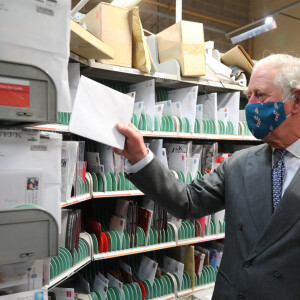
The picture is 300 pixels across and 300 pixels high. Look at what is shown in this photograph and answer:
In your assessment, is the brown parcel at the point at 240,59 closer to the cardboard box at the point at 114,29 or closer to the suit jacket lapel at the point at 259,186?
the cardboard box at the point at 114,29

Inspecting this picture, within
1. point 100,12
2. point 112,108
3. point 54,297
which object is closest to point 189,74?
point 100,12

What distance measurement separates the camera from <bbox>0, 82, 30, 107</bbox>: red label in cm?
82

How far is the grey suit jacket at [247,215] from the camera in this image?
133cm

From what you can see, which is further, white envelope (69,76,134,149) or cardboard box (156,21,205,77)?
cardboard box (156,21,205,77)

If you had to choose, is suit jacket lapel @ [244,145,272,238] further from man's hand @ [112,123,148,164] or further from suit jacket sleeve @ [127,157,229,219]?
man's hand @ [112,123,148,164]

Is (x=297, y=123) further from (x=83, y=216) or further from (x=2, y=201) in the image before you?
(x=83, y=216)

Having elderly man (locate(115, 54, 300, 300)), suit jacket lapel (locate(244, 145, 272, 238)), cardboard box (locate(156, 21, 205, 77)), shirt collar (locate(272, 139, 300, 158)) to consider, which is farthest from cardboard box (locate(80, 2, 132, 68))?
shirt collar (locate(272, 139, 300, 158))

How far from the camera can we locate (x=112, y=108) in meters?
1.12

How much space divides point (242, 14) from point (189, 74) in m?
7.05

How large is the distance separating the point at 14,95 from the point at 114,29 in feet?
5.12

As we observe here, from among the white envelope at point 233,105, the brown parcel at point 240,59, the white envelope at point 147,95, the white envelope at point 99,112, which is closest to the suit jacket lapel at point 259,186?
the white envelope at point 99,112

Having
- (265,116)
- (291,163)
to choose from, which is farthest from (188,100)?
(291,163)

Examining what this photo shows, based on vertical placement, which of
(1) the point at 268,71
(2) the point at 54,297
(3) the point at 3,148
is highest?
(1) the point at 268,71

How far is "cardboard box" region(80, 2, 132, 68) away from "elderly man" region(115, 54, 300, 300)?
1.05 m
